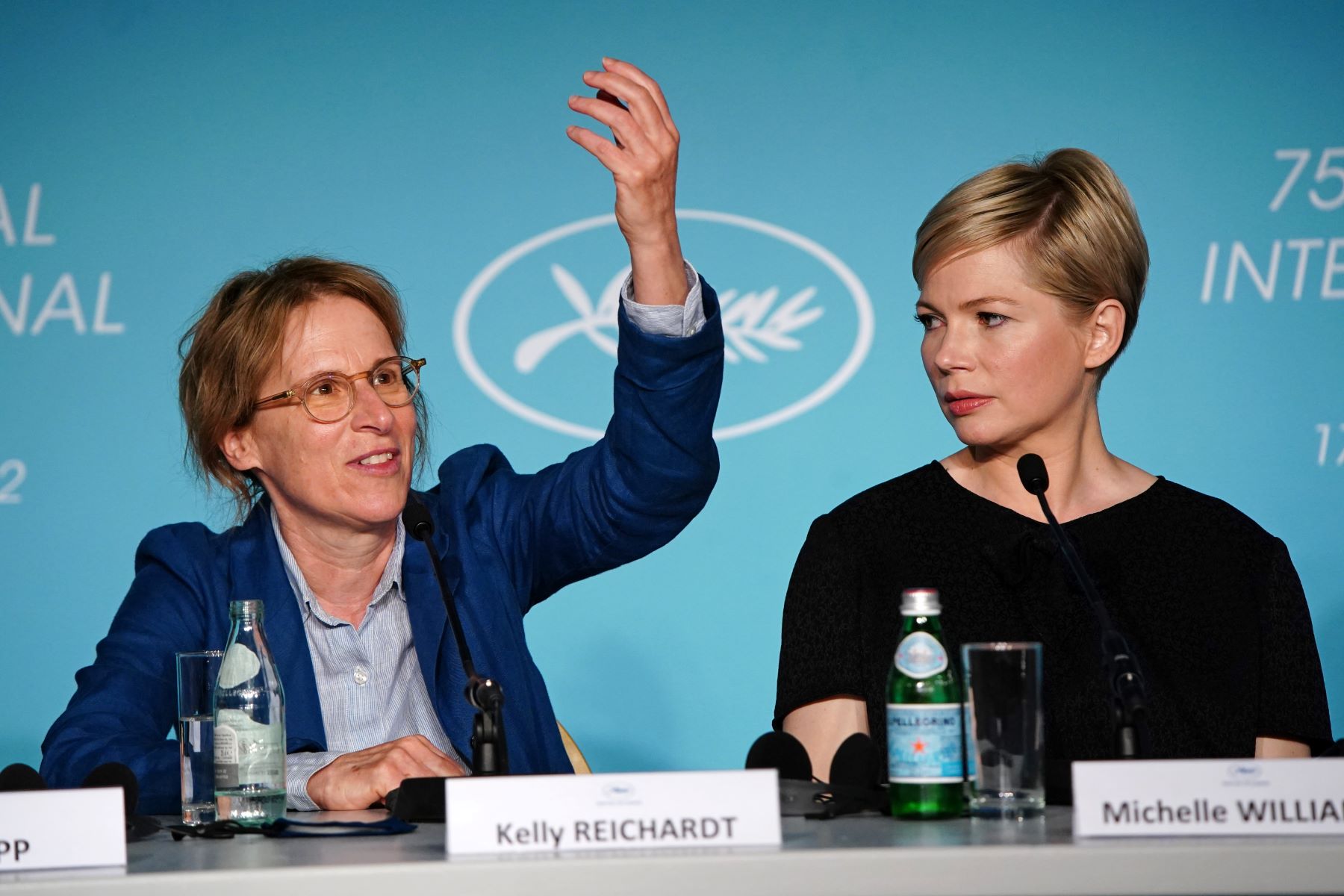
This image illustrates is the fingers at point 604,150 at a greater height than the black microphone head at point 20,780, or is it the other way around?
the fingers at point 604,150

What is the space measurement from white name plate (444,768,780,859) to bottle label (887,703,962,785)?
0.17m

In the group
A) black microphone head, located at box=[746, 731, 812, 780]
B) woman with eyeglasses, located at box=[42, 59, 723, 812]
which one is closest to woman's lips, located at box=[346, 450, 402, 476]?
woman with eyeglasses, located at box=[42, 59, 723, 812]

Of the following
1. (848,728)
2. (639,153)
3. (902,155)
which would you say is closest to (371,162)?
(902,155)

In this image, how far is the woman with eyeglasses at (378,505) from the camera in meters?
Answer: 1.68

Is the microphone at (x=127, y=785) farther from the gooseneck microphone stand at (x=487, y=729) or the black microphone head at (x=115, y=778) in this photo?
the gooseneck microphone stand at (x=487, y=729)

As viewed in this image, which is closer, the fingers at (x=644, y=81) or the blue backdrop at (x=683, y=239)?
the fingers at (x=644, y=81)

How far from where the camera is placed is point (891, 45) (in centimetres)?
301

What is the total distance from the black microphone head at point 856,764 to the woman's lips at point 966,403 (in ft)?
2.07

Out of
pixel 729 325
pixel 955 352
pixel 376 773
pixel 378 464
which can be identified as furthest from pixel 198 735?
pixel 729 325

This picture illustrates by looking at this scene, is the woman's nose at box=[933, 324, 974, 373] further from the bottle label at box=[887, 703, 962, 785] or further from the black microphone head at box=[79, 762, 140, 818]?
the black microphone head at box=[79, 762, 140, 818]

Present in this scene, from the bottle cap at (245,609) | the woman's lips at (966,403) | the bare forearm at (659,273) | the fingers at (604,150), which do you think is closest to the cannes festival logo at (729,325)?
the woman's lips at (966,403)

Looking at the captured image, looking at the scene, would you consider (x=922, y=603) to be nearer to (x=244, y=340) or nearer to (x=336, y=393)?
(x=336, y=393)

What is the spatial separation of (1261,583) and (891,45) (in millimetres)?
1578

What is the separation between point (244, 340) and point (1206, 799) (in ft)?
4.46
